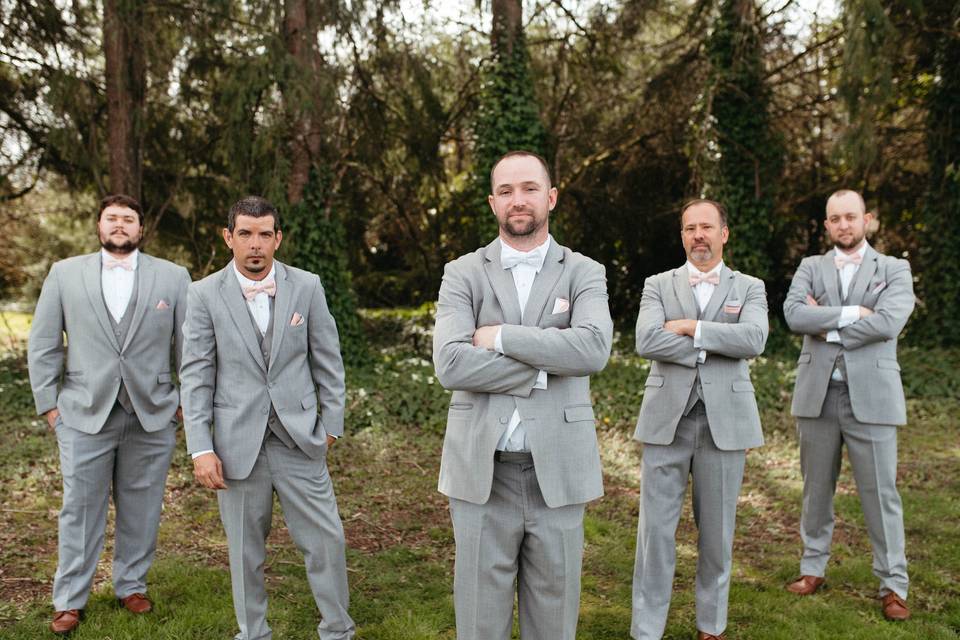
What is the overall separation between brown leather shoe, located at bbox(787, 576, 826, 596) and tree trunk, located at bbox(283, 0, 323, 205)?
6.77m

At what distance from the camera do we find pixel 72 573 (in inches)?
150

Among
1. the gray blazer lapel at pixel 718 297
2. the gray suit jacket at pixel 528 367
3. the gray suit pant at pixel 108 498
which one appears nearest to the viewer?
the gray suit jacket at pixel 528 367

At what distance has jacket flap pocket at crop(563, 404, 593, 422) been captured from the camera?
9.03 feet

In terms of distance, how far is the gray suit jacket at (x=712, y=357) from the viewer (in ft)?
11.5

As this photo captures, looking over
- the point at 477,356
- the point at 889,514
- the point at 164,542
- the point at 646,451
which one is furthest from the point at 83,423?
the point at 889,514

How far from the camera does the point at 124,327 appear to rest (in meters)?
3.94

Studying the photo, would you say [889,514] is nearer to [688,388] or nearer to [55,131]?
[688,388]

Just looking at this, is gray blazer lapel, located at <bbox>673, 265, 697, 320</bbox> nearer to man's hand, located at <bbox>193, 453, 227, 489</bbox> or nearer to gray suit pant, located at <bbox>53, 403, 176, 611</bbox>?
man's hand, located at <bbox>193, 453, 227, 489</bbox>

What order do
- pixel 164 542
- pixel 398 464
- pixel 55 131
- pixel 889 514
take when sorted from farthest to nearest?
1. pixel 55 131
2. pixel 398 464
3. pixel 164 542
4. pixel 889 514

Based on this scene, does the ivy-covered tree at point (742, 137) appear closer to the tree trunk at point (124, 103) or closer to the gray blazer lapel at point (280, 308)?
the tree trunk at point (124, 103)

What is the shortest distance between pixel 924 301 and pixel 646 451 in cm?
1047

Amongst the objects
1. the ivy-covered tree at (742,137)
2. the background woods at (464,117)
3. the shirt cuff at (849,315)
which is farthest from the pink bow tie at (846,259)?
the ivy-covered tree at (742,137)

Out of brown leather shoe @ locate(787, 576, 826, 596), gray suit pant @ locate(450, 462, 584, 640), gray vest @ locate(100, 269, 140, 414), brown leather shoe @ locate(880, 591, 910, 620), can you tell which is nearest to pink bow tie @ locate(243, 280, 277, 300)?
gray vest @ locate(100, 269, 140, 414)

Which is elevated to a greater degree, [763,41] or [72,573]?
[763,41]
